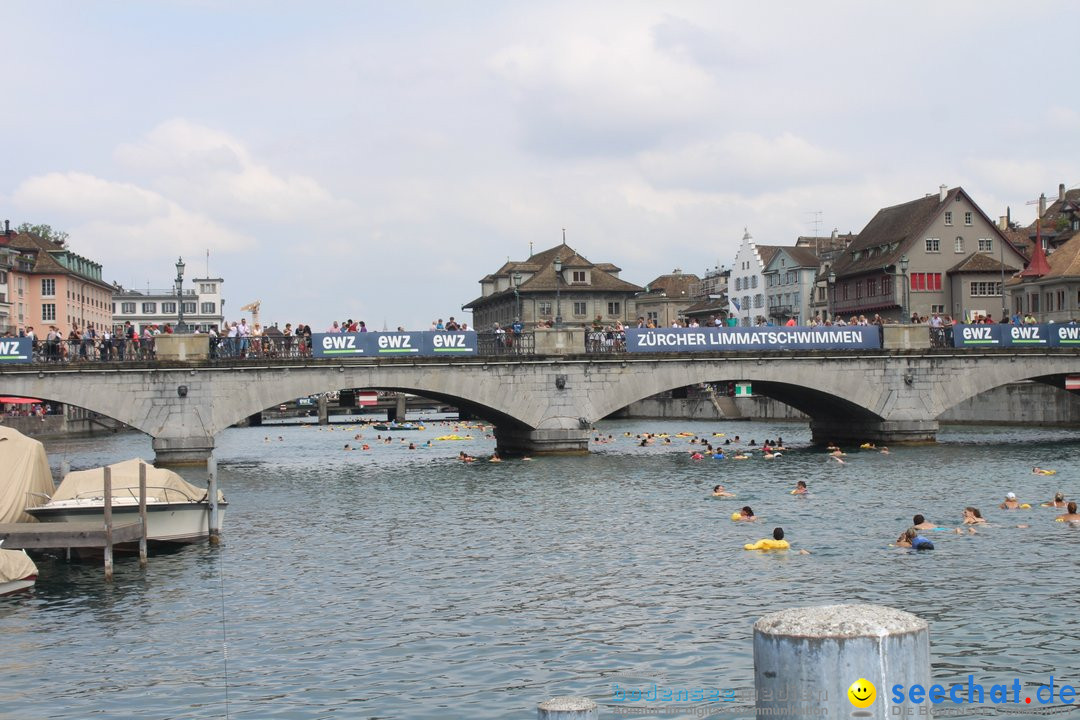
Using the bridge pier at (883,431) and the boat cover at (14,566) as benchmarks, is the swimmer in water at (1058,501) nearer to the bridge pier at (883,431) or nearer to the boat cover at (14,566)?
the bridge pier at (883,431)

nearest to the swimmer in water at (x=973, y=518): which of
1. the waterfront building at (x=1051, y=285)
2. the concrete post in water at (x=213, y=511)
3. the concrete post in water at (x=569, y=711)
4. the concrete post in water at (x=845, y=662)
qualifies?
the concrete post in water at (x=213, y=511)

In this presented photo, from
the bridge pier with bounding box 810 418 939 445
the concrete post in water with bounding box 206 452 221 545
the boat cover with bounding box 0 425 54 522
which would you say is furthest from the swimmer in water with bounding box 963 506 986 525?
the bridge pier with bounding box 810 418 939 445

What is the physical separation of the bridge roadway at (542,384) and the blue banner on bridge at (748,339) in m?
0.65

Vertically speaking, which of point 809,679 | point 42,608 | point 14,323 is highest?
point 14,323

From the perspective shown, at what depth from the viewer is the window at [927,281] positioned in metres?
105

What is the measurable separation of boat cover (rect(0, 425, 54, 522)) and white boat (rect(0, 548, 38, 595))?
401 centimetres

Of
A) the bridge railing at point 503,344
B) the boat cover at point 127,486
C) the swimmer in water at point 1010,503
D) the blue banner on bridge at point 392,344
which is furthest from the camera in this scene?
the bridge railing at point 503,344

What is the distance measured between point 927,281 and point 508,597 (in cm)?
8979

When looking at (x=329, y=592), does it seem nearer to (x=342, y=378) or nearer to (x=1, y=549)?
(x=1, y=549)

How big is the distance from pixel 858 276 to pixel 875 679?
110m

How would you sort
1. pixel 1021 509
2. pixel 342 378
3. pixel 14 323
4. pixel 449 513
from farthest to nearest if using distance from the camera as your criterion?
pixel 14 323 < pixel 342 378 < pixel 449 513 < pixel 1021 509

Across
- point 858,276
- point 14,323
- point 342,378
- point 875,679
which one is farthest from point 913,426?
point 14,323

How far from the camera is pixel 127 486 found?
29.5 metres

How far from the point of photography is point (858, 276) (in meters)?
113
